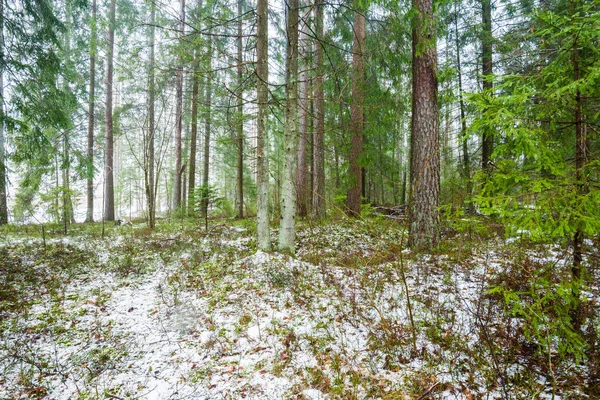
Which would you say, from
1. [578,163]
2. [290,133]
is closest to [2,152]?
[290,133]

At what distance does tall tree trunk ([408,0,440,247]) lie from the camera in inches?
228

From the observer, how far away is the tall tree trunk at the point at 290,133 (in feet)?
18.1

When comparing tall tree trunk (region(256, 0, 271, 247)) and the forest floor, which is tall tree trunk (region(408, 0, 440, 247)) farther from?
tall tree trunk (region(256, 0, 271, 247))

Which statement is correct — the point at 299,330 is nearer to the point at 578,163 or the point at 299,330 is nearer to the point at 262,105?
the point at 578,163

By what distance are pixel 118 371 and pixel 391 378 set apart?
297 cm

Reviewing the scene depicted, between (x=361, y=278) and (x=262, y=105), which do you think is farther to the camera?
(x=262, y=105)

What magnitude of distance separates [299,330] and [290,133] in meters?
3.76

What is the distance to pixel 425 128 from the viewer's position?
589 centimetres

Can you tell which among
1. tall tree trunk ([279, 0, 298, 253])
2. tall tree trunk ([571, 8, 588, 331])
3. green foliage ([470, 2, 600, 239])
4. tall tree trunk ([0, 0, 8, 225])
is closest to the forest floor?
tall tree trunk ([571, 8, 588, 331])

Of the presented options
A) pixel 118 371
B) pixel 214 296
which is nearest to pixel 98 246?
pixel 214 296

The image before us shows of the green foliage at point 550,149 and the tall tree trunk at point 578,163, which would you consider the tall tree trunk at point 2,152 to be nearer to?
the green foliage at point 550,149

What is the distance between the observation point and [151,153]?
9.64 meters

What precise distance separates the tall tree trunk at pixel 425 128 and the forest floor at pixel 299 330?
698 mm

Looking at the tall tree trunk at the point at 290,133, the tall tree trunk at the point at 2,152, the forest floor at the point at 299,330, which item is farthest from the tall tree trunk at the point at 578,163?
the tall tree trunk at the point at 2,152
